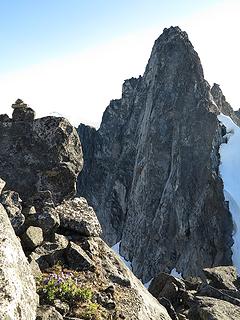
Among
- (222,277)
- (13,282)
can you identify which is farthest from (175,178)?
(13,282)

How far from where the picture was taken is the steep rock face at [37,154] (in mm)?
17031

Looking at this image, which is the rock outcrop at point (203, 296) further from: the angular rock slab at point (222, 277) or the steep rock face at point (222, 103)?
the steep rock face at point (222, 103)

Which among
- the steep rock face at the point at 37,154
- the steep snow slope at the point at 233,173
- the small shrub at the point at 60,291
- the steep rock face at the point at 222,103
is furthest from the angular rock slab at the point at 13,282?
the steep rock face at the point at 222,103

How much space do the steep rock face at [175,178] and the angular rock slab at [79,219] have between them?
5822cm

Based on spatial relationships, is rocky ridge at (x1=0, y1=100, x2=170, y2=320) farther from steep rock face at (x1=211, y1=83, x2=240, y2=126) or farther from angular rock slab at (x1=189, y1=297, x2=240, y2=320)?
steep rock face at (x1=211, y1=83, x2=240, y2=126)

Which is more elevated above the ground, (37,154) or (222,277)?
(37,154)

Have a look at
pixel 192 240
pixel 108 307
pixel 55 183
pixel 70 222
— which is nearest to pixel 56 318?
pixel 108 307

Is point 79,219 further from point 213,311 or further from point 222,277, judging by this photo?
point 222,277

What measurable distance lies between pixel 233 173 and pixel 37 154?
70593 millimetres

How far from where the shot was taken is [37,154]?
1758 cm

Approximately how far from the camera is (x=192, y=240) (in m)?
77.7

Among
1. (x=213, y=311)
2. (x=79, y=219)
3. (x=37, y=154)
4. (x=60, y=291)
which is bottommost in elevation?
(x=60, y=291)

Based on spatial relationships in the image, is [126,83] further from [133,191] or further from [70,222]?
[70,222]

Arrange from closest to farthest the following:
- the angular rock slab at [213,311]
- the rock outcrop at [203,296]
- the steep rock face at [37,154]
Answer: the angular rock slab at [213,311] → the steep rock face at [37,154] → the rock outcrop at [203,296]
